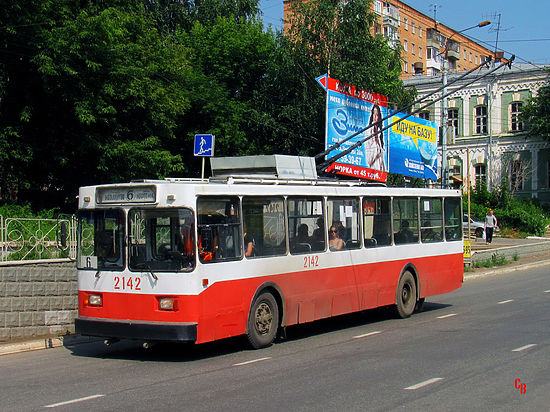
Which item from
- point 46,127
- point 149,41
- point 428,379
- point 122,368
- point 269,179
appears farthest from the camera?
point 149,41

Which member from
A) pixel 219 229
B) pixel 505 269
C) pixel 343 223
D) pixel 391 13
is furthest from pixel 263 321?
pixel 391 13

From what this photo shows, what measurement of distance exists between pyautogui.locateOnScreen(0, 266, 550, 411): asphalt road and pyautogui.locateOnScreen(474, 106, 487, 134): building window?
4981 cm

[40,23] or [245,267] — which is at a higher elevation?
[40,23]

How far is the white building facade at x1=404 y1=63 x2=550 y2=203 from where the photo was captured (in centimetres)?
5944

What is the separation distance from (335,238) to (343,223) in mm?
408

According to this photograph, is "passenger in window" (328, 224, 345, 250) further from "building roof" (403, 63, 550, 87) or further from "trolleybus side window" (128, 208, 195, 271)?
"building roof" (403, 63, 550, 87)

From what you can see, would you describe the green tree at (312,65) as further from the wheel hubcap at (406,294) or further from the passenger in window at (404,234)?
the wheel hubcap at (406,294)

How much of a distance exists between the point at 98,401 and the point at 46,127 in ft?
59.0

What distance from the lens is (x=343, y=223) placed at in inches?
527

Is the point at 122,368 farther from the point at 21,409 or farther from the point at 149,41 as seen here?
the point at 149,41

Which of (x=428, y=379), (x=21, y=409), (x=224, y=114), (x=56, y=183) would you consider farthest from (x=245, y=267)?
(x=224, y=114)

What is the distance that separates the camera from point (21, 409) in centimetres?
736

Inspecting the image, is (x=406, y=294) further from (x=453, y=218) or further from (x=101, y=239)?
(x=101, y=239)

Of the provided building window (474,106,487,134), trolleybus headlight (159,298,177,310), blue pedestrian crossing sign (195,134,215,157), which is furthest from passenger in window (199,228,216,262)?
building window (474,106,487,134)
